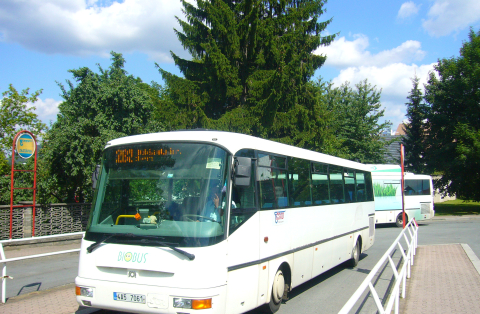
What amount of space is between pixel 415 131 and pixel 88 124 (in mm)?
39309

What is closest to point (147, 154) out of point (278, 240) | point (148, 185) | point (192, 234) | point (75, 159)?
point (148, 185)

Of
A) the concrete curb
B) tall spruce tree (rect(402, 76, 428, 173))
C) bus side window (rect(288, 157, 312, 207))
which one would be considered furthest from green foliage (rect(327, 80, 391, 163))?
bus side window (rect(288, 157, 312, 207))

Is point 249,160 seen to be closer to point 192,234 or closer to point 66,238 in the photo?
point 192,234

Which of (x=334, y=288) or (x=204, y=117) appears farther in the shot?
(x=204, y=117)

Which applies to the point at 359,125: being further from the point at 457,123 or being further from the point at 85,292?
the point at 85,292

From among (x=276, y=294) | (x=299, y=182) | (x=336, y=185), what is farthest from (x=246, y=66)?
(x=276, y=294)

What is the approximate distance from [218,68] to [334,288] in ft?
43.4

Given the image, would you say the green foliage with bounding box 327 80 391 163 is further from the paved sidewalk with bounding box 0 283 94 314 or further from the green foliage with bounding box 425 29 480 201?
the paved sidewalk with bounding box 0 283 94 314

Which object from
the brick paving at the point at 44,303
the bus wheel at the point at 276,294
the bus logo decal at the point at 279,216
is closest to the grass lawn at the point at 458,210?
the bus logo decal at the point at 279,216

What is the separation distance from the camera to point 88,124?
15.6 metres

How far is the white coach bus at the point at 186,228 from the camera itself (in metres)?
4.91

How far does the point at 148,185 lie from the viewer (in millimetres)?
5660

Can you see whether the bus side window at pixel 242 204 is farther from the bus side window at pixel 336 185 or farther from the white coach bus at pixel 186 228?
the bus side window at pixel 336 185

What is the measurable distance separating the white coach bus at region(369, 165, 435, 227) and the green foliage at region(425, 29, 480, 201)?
1166 centimetres
